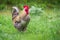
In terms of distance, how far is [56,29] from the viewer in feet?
28.6

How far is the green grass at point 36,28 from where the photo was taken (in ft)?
27.7

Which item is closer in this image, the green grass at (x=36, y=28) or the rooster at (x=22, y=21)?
the green grass at (x=36, y=28)

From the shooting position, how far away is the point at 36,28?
32.5ft

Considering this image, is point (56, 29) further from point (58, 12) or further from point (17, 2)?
point (17, 2)

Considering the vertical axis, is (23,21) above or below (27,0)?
above

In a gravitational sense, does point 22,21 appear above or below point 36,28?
above

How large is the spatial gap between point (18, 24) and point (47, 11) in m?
4.15

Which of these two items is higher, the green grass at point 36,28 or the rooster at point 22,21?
the rooster at point 22,21

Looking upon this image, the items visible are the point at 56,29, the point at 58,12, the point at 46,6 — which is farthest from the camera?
the point at 46,6

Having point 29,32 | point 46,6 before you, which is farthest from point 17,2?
point 29,32

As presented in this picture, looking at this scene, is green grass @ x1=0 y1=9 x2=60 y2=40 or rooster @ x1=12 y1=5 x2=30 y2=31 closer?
green grass @ x1=0 y1=9 x2=60 y2=40

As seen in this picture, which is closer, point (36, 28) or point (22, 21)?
point (22, 21)

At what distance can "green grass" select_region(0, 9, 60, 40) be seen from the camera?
8.43 m

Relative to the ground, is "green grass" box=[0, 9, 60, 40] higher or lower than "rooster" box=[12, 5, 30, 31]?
lower
